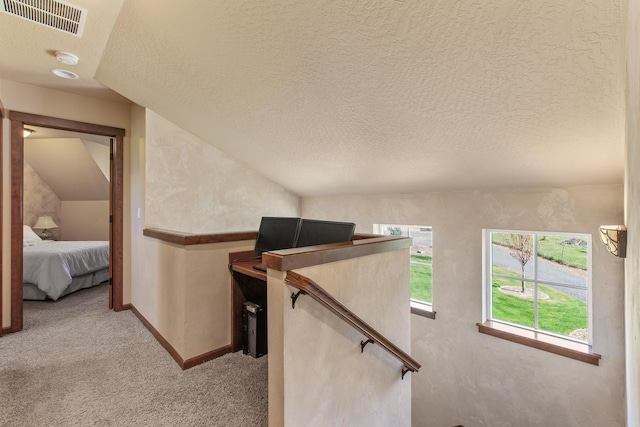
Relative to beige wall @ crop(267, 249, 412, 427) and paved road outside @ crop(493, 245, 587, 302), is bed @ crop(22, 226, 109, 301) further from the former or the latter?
paved road outside @ crop(493, 245, 587, 302)

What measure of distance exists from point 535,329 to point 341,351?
226 centimetres

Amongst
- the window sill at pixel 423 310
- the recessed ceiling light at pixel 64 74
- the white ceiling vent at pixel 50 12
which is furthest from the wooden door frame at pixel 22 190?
the window sill at pixel 423 310

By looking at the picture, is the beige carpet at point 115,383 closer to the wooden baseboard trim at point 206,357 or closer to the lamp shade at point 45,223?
the wooden baseboard trim at point 206,357

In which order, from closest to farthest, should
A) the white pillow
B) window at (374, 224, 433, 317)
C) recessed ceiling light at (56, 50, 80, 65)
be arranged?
recessed ceiling light at (56, 50, 80, 65)
window at (374, 224, 433, 317)
the white pillow

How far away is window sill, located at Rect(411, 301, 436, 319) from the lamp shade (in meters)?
6.84

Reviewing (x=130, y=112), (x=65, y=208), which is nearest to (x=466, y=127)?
(x=130, y=112)

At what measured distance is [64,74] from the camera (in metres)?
2.35

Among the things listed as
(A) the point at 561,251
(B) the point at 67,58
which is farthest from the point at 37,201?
(A) the point at 561,251

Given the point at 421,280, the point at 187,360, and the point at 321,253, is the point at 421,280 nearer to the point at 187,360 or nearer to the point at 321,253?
the point at 321,253

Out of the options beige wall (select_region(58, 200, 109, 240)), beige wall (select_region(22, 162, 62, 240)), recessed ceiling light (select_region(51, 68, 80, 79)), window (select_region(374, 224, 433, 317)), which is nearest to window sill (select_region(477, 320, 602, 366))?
window (select_region(374, 224, 433, 317))

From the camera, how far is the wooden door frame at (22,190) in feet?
8.43

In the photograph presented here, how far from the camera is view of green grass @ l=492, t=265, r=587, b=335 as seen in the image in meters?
2.55

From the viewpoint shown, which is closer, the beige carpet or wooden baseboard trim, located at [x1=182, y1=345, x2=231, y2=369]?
the beige carpet

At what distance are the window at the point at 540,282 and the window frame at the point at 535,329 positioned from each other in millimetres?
10
